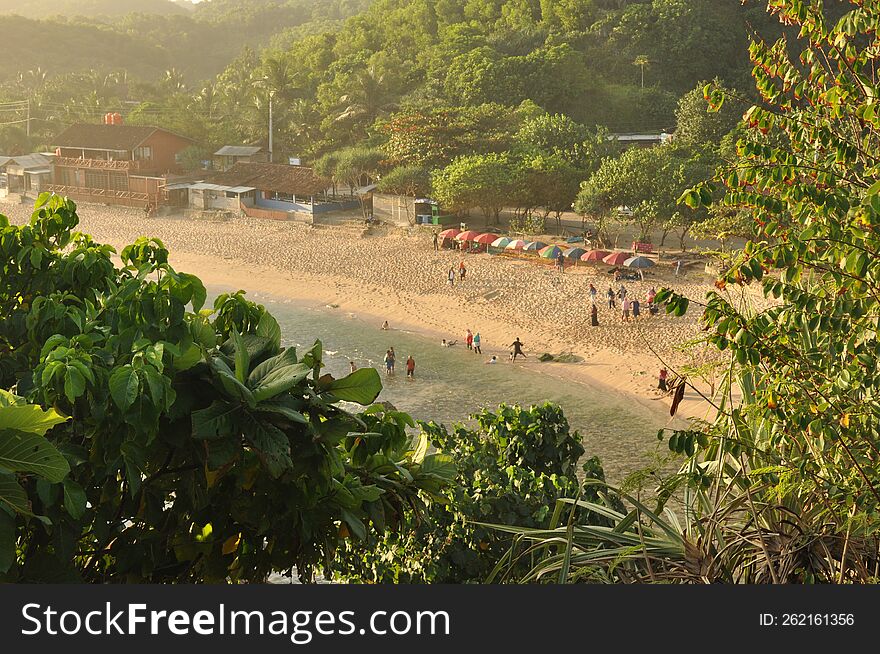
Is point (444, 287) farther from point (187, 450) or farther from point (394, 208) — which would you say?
point (187, 450)

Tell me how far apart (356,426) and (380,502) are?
85 centimetres

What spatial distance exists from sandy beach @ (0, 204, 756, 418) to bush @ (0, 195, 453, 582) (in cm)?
1773

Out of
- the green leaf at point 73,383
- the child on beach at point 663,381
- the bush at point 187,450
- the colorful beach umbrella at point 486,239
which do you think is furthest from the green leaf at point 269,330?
the colorful beach umbrella at point 486,239

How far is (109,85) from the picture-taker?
290ft

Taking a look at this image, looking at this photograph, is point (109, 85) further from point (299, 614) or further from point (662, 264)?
point (299, 614)

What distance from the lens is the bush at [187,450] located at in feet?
→ 14.0

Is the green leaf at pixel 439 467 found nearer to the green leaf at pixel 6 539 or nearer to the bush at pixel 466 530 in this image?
the bush at pixel 466 530

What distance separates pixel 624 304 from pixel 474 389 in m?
7.63

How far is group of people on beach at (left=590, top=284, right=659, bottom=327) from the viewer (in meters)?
31.0

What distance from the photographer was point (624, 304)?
3123cm

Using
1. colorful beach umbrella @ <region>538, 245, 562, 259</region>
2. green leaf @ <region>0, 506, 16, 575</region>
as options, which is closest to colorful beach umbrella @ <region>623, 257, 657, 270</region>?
colorful beach umbrella @ <region>538, 245, 562, 259</region>

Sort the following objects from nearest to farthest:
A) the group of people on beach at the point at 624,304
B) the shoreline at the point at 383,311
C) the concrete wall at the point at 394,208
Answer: the shoreline at the point at 383,311 < the group of people on beach at the point at 624,304 < the concrete wall at the point at 394,208

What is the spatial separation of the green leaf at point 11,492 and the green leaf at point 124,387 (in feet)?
1.78

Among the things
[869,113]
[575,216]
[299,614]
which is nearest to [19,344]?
[299,614]
